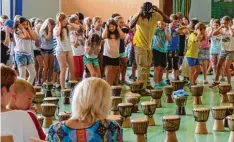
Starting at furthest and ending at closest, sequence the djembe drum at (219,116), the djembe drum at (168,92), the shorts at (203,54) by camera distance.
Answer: the shorts at (203,54) → the djembe drum at (168,92) → the djembe drum at (219,116)

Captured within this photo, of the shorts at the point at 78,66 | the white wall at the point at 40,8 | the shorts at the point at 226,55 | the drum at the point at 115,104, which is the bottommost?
the drum at the point at 115,104

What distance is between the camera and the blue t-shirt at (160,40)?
11422 mm

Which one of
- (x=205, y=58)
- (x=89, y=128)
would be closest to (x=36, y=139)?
(x=89, y=128)

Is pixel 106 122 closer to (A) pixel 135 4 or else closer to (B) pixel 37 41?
(B) pixel 37 41

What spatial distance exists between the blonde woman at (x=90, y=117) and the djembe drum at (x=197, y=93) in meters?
6.10

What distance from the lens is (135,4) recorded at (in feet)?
61.7

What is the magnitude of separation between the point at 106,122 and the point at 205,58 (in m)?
8.86

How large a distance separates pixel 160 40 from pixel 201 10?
29.5 ft

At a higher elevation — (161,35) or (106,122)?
(161,35)

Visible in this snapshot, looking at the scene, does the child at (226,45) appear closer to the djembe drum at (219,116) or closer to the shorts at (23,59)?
the djembe drum at (219,116)

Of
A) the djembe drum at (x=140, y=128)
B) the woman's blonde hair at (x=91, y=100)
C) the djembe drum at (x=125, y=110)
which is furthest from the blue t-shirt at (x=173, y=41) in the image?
the woman's blonde hair at (x=91, y=100)

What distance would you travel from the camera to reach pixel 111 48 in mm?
10961

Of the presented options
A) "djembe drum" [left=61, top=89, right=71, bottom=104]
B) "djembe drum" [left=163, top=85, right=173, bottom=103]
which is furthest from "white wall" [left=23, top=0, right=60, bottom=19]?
"djembe drum" [left=163, top=85, right=173, bottom=103]

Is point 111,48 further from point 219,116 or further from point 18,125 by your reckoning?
point 18,125
